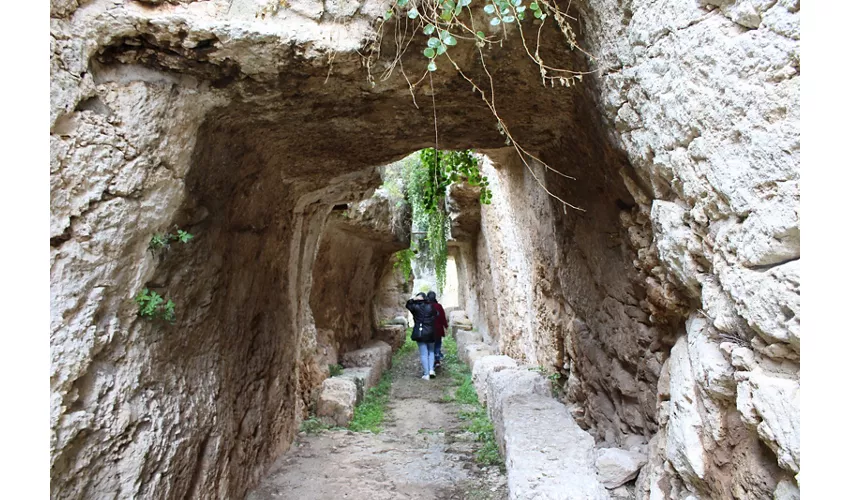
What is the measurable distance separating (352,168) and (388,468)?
101 inches

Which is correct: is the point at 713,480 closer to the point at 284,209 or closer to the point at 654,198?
the point at 654,198

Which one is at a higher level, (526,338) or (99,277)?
(99,277)

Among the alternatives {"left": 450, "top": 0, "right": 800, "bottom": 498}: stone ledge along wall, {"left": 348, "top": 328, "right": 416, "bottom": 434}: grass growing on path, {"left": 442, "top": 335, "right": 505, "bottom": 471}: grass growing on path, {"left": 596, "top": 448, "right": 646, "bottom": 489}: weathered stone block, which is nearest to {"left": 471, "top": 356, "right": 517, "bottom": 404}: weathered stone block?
{"left": 442, "top": 335, "right": 505, "bottom": 471}: grass growing on path

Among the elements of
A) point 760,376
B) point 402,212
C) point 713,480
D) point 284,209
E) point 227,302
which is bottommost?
point 713,480

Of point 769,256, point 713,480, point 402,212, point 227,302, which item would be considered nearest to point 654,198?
point 769,256

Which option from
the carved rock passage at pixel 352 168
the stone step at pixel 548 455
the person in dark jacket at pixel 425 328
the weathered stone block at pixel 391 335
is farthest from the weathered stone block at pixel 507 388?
the weathered stone block at pixel 391 335

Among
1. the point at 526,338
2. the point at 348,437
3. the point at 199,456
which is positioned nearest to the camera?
the point at 199,456

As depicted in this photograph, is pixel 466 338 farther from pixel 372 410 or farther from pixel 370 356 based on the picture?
pixel 372 410

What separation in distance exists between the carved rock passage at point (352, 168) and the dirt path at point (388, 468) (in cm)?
38

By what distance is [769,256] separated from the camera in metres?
1.52

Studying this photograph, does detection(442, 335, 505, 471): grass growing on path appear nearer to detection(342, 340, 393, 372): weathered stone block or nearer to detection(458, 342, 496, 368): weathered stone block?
detection(458, 342, 496, 368): weathered stone block

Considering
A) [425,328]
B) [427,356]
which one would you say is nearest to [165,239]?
[425,328]

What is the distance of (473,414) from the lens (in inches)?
260

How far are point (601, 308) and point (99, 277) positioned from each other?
2924mm
